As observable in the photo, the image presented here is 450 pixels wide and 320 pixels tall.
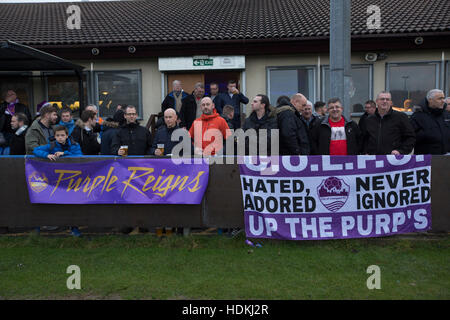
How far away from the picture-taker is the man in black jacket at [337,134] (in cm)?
601

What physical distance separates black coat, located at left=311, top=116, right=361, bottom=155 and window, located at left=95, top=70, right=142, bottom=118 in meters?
8.48

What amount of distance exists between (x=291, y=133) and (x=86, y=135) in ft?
11.9

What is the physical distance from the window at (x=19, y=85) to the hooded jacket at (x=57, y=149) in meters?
8.44

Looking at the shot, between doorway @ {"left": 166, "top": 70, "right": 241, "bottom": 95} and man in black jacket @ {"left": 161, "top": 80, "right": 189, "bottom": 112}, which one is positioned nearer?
man in black jacket @ {"left": 161, "top": 80, "right": 189, "bottom": 112}

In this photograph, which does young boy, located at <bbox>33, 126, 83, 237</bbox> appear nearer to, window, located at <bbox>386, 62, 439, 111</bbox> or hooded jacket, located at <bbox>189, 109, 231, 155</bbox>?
hooded jacket, located at <bbox>189, 109, 231, 155</bbox>

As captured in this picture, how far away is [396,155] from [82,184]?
4.50 m

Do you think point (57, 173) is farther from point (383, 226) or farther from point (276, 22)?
point (276, 22)

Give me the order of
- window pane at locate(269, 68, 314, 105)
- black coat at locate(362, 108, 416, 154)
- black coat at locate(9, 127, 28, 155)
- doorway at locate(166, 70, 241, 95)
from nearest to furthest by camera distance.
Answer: black coat at locate(362, 108, 416, 154), black coat at locate(9, 127, 28, 155), window pane at locate(269, 68, 314, 105), doorway at locate(166, 70, 241, 95)

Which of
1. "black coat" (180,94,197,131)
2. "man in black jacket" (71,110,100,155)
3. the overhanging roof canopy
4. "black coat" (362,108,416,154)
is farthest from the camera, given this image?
the overhanging roof canopy

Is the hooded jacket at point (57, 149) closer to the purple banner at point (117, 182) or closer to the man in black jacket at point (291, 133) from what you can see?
the purple banner at point (117, 182)

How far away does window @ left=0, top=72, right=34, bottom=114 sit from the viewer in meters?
13.4

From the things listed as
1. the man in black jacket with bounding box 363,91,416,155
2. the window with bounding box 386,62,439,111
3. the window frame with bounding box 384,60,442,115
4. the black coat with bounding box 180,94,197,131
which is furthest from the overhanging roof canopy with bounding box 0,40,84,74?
the window with bounding box 386,62,439,111

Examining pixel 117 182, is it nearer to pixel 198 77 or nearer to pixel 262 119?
pixel 262 119

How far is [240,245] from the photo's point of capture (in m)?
5.76
